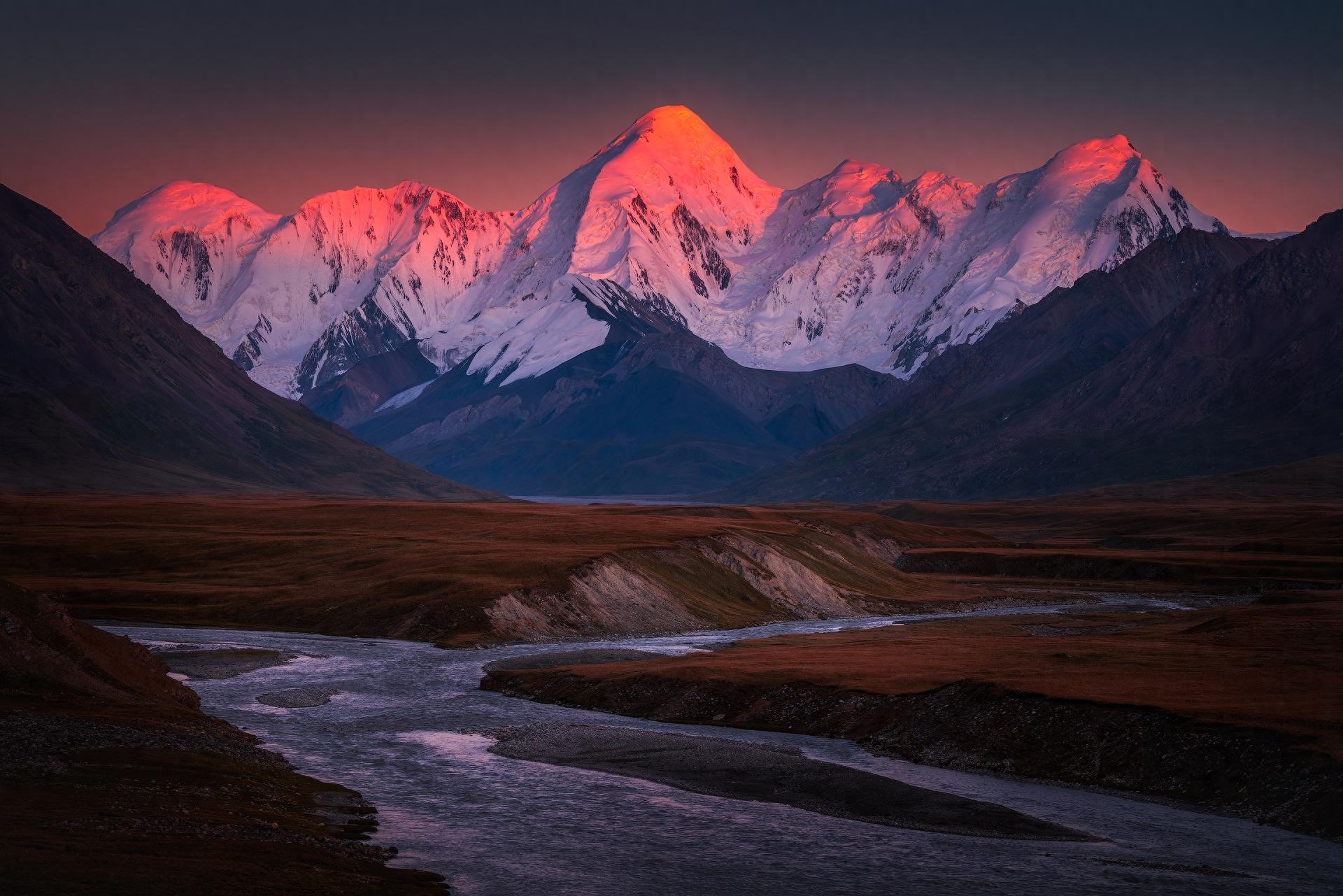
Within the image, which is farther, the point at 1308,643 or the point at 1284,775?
the point at 1308,643

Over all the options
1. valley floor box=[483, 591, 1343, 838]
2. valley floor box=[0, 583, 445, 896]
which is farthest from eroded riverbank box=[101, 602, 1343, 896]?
valley floor box=[0, 583, 445, 896]

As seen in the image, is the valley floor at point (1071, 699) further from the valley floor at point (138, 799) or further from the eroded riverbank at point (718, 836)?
the valley floor at point (138, 799)

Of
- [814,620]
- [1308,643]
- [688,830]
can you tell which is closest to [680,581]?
[814,620]

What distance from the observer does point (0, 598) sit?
59.8 metres

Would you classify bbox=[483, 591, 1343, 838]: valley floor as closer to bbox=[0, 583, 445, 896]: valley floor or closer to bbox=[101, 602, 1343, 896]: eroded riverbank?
bbox=[101, 602, 1343, 896]: eroded riverbank

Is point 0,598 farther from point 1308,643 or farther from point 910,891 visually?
point 1308,643

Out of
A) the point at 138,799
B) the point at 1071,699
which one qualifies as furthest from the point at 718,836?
the point at 1071,699

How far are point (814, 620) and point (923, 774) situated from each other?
8353 centimetres

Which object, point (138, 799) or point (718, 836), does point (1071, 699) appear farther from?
point (138, 799)

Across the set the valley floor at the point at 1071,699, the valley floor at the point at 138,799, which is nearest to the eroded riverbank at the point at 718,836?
the valley floor at the point at 1071,699

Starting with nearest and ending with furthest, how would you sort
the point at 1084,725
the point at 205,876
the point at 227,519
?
the point at 205,876
the point at 1084,725
the point at 227,519

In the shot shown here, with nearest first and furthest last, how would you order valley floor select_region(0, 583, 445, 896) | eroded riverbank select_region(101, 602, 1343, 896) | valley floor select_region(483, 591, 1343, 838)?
valley floor select_region(0, 583, 445, 896) < eroded riverbank select_region(101, 602, 1343, 896) < valley floor select_region(483, 591, 1343, 838)

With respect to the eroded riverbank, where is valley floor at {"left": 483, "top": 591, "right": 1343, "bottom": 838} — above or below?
above

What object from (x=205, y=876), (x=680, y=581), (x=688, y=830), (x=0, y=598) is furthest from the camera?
(x=680, y=581)
